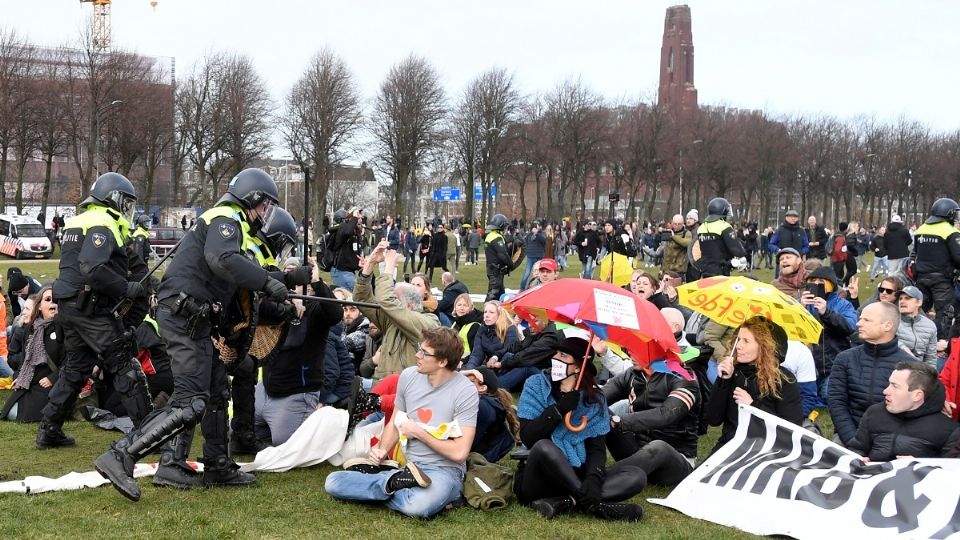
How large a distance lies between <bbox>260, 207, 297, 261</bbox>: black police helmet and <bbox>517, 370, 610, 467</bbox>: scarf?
221cm

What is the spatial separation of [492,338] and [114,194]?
145 inches

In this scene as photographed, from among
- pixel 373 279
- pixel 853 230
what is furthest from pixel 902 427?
pixel 853 230

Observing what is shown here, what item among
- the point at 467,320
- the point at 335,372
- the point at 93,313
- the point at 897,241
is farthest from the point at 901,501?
the point at 897,241

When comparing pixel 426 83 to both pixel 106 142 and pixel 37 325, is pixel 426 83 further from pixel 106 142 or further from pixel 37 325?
pixel 37 325

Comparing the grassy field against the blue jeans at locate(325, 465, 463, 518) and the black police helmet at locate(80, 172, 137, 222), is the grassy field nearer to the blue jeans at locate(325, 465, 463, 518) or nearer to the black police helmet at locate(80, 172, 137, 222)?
the blue jeans at locate(325, 465, 463, 518)

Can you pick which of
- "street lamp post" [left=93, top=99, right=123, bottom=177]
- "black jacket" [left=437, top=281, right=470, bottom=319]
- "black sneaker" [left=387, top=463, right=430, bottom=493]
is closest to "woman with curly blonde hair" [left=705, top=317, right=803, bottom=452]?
"black sneaker" [left=387, top=463, right=430, bottom=493]

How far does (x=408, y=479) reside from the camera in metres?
5.66

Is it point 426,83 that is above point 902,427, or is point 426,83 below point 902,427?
above

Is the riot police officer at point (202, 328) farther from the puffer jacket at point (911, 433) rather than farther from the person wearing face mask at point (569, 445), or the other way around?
the puffer jacket at point (911, 433)

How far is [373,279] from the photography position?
8.17 meters

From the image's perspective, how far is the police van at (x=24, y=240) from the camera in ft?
125

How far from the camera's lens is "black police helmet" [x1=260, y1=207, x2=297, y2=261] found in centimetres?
675

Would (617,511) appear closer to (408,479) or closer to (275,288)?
(408,479)

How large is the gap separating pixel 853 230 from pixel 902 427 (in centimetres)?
2361
